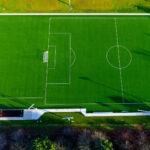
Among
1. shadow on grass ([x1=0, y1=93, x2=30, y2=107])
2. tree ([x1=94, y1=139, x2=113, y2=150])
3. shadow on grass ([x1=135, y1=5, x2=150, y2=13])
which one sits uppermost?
shadow on grass ([x1=135, y1=5, x2=150, y2=13])

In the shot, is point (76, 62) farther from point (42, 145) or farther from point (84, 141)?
point (42, 145)

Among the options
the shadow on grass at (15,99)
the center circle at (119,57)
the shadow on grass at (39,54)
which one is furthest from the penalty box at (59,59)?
the center circle at (119,57)

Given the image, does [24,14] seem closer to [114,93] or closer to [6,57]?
[6,57]

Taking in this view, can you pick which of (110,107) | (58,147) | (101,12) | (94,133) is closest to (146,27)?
(101,12)

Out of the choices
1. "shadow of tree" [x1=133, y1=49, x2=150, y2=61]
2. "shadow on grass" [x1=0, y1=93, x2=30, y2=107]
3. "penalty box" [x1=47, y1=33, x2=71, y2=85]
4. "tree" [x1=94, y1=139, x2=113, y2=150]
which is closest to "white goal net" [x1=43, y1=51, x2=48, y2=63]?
"penalty box" [x1=47, y1=33, x2=71, y2=85]

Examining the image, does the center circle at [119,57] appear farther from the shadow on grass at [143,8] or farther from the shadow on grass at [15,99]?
the shadow on grass at [15,99]

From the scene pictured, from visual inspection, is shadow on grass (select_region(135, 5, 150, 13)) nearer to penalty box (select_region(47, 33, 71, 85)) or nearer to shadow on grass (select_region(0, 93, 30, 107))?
penalty box (select_region(47, 33, 71, 85))
